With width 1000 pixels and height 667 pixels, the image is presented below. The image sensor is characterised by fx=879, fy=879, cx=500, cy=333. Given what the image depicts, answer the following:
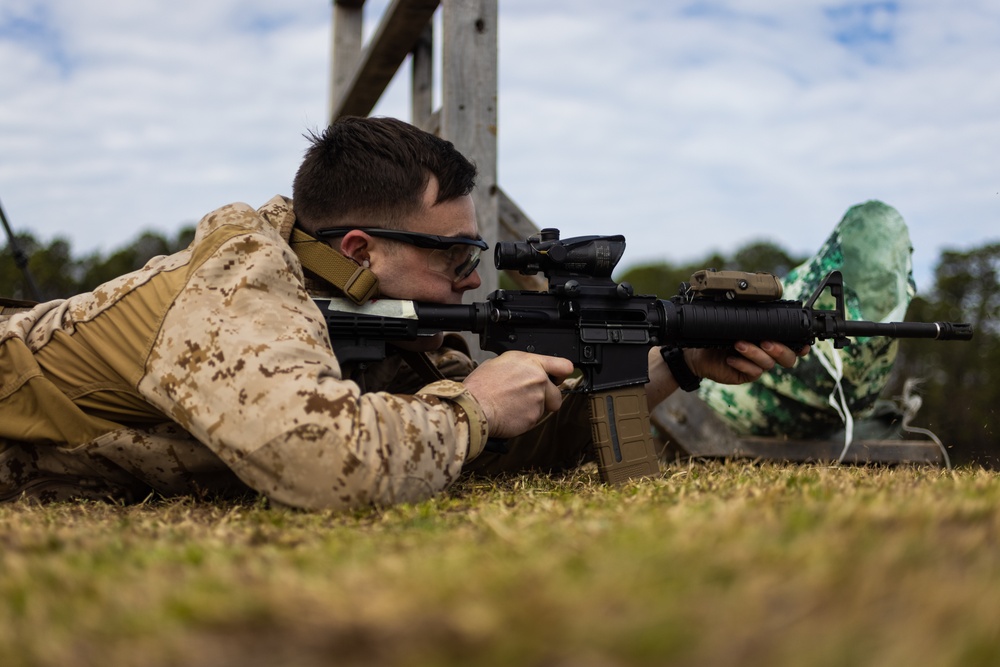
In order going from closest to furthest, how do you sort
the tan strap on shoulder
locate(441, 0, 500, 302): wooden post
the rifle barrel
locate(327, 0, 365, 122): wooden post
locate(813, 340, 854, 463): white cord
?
the tan strap on shoulder < the rifle barrel < locate(441, 0, 500, 302): wooden post < locate(813, 340, 854, 463): white cord < locate(327, 0, 365, 122): wooden post

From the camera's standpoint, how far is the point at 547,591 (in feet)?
4.01

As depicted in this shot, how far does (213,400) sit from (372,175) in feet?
3.91

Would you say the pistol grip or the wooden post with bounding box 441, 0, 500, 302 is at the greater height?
the wooden post with bounding box 441, 0, 500, 302

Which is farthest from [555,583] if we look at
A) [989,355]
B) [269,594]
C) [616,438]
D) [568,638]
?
[989,355]

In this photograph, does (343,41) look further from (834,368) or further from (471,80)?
(834,368)

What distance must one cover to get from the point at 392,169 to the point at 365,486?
1349 millimetres

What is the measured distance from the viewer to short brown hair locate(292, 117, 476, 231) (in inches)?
131

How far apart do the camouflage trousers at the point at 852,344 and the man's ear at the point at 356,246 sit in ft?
8.65

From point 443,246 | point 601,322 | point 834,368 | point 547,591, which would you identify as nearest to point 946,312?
point 834,368

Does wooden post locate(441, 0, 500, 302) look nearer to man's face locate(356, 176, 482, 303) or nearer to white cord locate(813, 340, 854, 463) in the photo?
man's face locate(356, 176, 482, 303)

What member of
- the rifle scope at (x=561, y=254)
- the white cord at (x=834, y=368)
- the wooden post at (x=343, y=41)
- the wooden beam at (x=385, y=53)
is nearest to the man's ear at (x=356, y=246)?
the rifle scope at (x=561, y=254)

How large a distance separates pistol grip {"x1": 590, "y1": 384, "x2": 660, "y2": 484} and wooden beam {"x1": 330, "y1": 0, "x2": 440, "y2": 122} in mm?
2793

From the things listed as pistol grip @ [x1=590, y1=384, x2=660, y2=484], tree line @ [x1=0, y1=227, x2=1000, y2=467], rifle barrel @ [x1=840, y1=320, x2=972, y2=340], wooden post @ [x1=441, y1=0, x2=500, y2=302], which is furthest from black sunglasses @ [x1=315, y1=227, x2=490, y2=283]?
tree line @ [x1=0, y1=227, x2=1000, y2=467]

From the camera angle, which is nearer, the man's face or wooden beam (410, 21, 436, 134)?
the man's face
